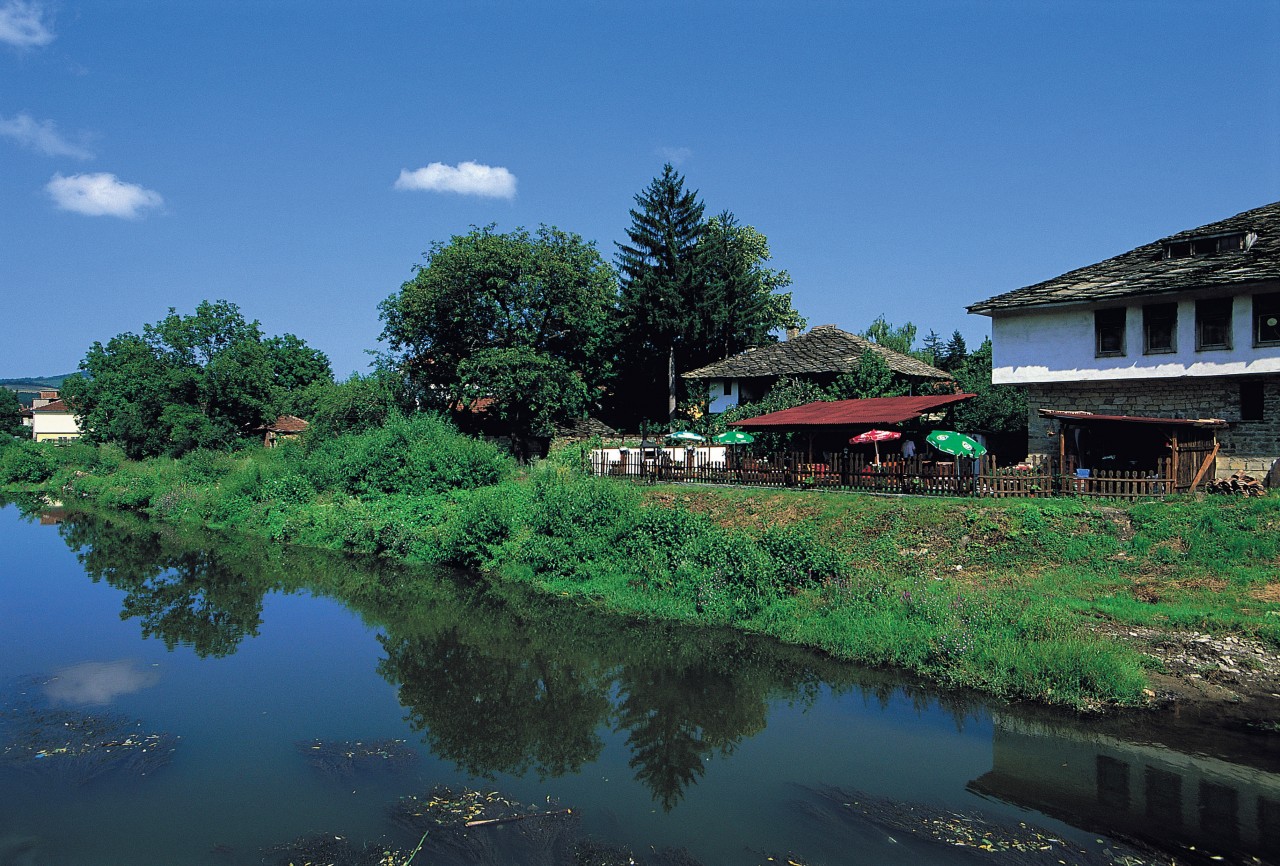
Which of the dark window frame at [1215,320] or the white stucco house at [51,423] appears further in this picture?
the white stucco house at [51,423]

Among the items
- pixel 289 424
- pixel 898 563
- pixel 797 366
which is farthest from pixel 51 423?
pixel 898 563

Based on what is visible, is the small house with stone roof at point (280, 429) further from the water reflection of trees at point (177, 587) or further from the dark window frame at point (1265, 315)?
the dark window frame at point (1265, 315)

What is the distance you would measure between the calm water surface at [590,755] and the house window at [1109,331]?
48.6ft

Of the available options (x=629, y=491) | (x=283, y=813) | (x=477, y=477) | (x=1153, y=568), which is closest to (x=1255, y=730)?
(x=1153, y=568)

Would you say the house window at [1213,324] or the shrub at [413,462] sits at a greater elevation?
the house window at [1213,324]

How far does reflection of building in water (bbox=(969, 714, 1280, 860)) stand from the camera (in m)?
9.32

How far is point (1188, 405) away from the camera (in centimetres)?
2323

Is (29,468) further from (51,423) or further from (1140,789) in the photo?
(1140,789)

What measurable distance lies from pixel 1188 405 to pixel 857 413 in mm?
8811

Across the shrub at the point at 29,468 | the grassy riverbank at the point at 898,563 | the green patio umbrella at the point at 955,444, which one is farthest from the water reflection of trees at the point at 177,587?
the shrub at the point at 29,468

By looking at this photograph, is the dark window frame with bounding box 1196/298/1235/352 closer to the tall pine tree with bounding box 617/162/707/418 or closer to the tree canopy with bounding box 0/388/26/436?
the tall pine tree with bounding box 617/162/707/418

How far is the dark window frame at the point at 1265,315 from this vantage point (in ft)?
70.5

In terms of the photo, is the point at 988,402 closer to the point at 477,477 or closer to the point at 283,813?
the point at 477,477

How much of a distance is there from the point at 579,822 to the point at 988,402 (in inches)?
955
